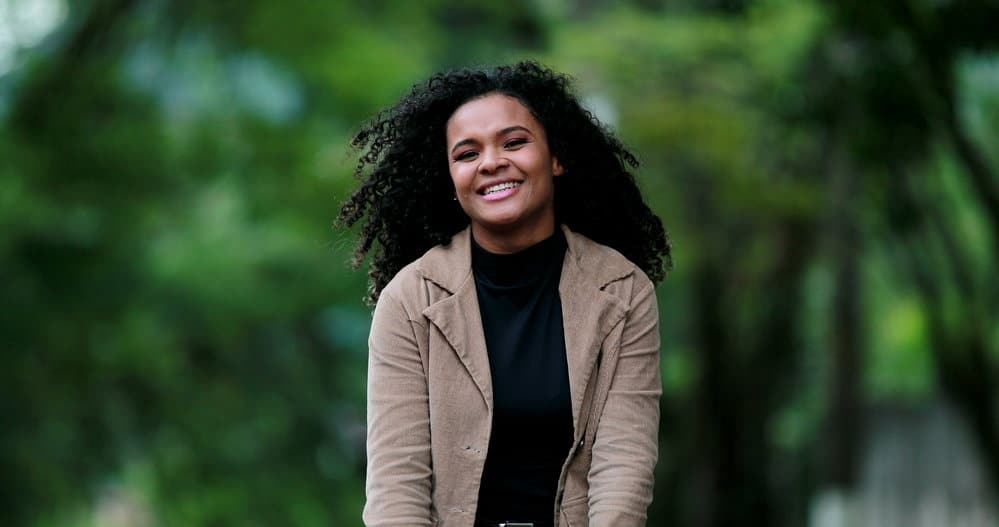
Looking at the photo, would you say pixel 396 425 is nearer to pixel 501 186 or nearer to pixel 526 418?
pixel 526 418

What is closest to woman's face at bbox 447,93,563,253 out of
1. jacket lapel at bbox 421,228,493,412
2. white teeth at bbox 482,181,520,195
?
white teeth at bbox 482,181,520,195

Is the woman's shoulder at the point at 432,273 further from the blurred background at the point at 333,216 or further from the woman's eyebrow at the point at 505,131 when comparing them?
the blurred background at the point at 333,216

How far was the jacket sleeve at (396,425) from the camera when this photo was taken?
3512mm

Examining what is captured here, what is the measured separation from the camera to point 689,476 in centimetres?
1593

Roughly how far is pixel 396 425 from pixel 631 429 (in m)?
0.49

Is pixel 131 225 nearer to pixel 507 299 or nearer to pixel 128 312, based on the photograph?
pixel 128 312

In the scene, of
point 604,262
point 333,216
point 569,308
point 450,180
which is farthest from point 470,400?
point 333,216

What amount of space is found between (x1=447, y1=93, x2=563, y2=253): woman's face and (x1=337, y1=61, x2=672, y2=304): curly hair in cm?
6

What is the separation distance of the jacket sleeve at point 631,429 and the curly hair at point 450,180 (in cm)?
25

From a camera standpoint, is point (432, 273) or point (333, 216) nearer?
point (432, 273)

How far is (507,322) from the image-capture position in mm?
3643

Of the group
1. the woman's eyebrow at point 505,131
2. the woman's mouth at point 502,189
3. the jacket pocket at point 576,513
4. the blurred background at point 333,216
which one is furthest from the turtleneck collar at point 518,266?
the blurred background at point 333,216

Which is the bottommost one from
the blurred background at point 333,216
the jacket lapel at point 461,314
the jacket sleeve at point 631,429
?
the jacket sleeve at point 631,429

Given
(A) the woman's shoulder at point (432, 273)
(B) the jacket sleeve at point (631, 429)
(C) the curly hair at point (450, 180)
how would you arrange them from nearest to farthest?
(B) the jacket sleeve at point (631, 429)
(A) the woman's shoulder at point (432, 273)
(C) the curly hair at point (450, 180)
